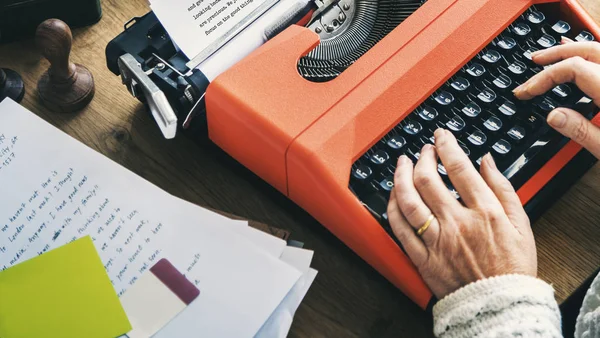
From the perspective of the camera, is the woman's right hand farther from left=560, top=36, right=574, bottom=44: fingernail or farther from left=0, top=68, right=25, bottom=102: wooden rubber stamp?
left=0, top=68, right=25, bottom=102: wooden rubber stamp

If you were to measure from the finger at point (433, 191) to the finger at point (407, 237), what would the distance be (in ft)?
0.16

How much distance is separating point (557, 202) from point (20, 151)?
877mm

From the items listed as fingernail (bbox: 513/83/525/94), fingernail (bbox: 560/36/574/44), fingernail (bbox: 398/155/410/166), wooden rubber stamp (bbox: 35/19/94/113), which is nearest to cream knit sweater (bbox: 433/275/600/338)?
fingernail (bbox: 398/155/410/166)

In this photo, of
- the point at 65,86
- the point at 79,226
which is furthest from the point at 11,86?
the point at 79,226

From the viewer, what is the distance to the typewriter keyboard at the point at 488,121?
3.45 feet

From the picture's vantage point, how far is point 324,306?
1.07 metres

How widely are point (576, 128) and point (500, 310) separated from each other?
1.07 ft

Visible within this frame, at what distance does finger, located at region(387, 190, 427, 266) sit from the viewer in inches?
39.4

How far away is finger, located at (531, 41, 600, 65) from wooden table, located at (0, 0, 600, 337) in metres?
0.20

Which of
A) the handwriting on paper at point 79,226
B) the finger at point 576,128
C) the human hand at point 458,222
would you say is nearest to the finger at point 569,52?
the finger at point 576,128

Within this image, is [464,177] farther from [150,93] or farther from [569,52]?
[150,93]

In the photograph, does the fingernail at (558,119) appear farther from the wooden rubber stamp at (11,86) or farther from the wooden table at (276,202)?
the wooden rubber stamp at (11,86)

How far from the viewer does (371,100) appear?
3.49 feet

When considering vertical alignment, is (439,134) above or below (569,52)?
below
